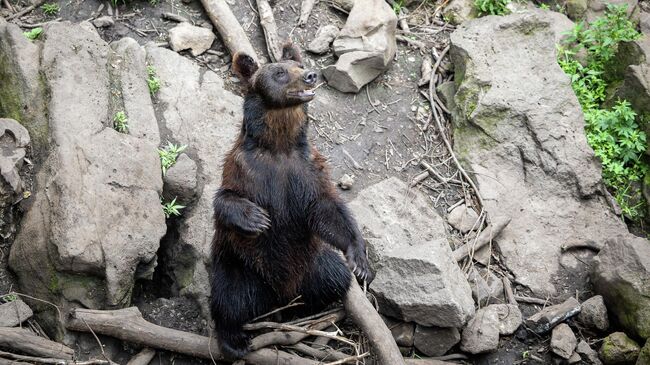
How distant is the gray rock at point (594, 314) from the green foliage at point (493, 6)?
4.18 metres

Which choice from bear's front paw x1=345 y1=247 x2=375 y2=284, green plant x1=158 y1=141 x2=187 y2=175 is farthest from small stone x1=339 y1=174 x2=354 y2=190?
bear's front paw x1=345 y1=247 x2=375 y2=284

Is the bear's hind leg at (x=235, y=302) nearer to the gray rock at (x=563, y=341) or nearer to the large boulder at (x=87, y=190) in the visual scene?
the large boulder at (x=87, y=190)

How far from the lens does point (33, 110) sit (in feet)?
23.2

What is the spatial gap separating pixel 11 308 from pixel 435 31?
6.33m

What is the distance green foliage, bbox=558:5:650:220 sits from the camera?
8.77 meters

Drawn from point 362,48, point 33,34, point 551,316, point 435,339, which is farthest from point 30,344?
point 362,48

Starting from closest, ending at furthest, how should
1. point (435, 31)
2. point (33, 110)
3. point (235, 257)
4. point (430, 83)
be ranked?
point (235, 257)
point (33, 110)
point (430, 83)
point (435, 31)

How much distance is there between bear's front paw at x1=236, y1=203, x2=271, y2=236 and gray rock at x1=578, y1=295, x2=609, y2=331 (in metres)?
3.50

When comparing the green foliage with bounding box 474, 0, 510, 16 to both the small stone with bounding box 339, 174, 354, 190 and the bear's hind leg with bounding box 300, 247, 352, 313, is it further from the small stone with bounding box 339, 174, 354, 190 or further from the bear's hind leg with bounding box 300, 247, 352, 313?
the bear's hind leg with bounding box 300, 247, 352, 313

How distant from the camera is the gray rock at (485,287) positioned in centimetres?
759

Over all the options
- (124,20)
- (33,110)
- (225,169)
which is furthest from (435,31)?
(33,110)

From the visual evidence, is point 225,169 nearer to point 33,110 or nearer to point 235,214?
point 235,214

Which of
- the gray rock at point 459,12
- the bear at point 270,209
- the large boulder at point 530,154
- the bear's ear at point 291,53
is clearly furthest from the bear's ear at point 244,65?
the gray rock at point 459,12

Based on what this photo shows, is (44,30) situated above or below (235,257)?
above
